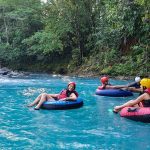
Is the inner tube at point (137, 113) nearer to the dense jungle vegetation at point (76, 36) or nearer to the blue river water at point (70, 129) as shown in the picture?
the blue river water at point (70, 129)

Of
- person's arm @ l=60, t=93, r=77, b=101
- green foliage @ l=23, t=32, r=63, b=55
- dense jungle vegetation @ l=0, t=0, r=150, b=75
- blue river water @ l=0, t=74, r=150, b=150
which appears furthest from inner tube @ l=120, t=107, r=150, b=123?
green foliage @ l=23, t=32, r=63, b=55

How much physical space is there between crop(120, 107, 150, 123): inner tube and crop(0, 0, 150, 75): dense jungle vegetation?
11.8 meters

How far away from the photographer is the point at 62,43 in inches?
1297

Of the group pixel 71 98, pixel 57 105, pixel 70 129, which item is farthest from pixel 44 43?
pixel 70 129

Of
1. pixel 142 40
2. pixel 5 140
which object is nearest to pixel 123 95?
pixel 5 140

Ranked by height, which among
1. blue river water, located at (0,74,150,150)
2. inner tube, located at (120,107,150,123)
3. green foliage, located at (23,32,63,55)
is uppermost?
green foliage, located at (23,32,63,55)

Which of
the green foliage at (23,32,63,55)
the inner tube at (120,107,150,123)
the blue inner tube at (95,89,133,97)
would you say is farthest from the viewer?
the green foliage at (23,32,63,55)

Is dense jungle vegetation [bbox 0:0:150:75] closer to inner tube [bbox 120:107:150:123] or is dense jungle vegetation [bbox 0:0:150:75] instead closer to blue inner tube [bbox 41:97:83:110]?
blue inner tube [bbox 41:97:83:110]

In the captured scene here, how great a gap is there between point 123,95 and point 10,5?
25299 mm

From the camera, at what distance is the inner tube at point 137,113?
9328mm

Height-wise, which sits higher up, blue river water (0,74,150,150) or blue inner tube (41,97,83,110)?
blue inner tube (41,97,83,110)

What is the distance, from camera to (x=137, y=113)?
9555 mm

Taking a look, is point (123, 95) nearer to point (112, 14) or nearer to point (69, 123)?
point (69, 123)

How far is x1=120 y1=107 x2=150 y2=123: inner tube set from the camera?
933cm
